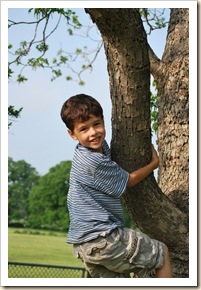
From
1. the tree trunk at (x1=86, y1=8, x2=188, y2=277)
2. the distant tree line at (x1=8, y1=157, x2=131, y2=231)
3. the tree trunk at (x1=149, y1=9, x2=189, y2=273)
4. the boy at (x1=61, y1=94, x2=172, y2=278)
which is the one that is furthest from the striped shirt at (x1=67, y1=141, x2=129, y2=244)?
the distant tree line at (x1=8, y1=157, x2=131, y2=231)

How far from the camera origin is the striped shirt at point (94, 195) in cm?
322

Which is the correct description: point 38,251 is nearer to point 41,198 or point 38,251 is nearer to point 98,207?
point 41,198

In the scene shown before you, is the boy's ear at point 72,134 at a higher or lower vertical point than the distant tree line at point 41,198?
higher

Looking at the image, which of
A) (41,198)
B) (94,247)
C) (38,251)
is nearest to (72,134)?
(94,247)

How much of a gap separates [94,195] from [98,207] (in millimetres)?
72

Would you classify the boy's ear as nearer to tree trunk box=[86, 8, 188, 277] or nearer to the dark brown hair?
the dark brown hair

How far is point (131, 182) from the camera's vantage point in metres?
3.35

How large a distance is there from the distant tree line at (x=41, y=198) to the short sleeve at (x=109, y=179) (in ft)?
106

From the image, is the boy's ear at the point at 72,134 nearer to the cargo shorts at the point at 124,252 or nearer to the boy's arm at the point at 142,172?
the boy's arm at the point at 142,172

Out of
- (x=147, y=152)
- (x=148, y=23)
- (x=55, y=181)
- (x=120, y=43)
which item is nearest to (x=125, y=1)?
(x=120, y=43)

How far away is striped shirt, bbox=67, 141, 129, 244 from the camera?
3219mm

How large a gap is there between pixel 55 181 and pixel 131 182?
3957 centimetres

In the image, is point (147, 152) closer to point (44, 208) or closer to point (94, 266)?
point (94, 266)

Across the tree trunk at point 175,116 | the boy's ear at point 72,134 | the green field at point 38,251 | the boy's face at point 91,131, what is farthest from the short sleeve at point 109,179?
the green field at point 38,251
